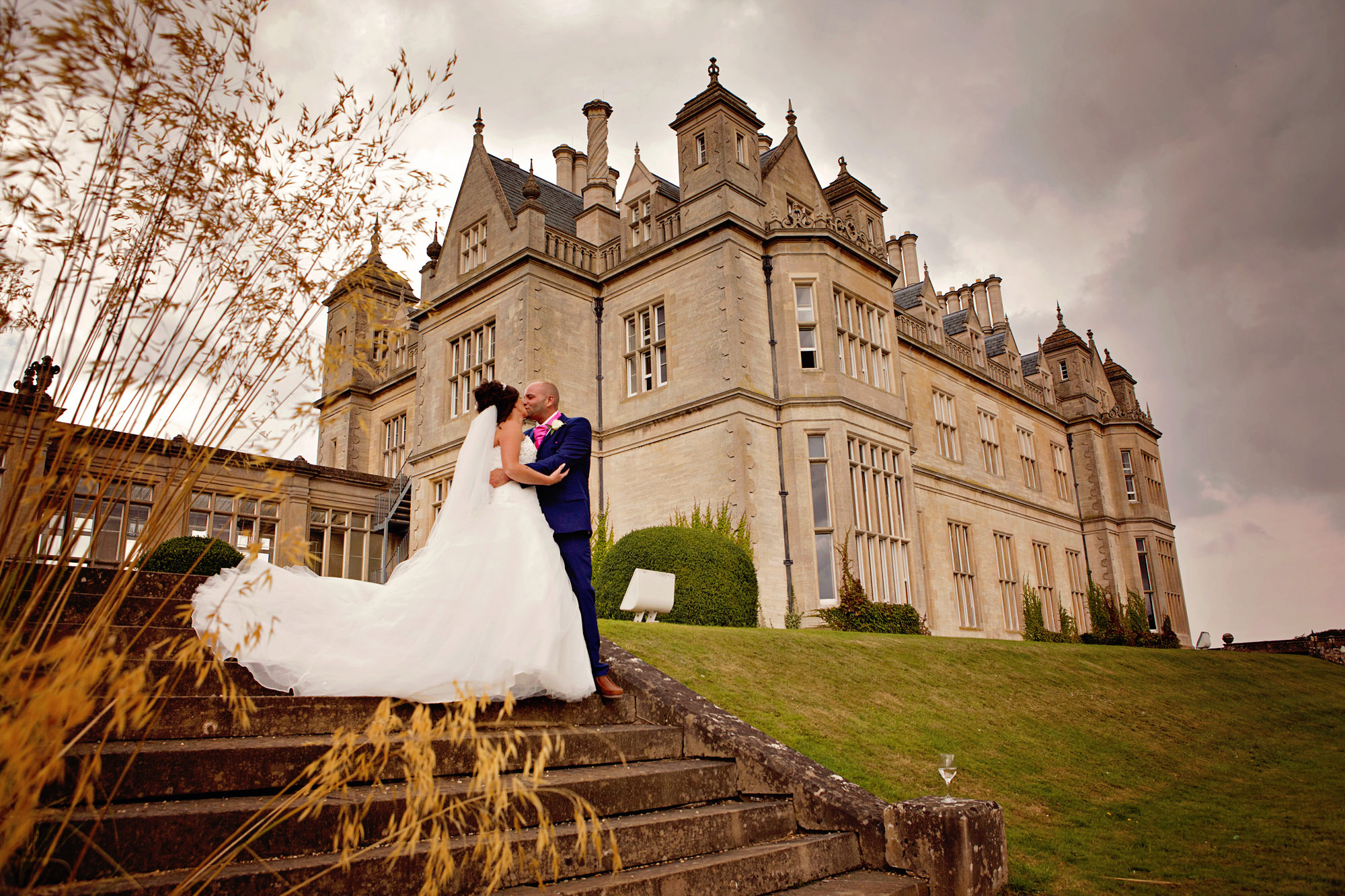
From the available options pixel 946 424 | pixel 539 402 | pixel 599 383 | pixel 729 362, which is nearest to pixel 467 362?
pixel 599 383

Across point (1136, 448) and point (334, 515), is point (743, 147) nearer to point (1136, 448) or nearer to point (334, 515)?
point (334, 515)

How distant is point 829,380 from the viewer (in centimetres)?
1641

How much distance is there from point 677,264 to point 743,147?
9.27ft

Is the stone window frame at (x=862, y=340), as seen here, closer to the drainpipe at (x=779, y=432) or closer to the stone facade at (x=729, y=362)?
the stone facade at (x=729, y=362)

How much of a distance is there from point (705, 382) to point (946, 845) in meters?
12.7

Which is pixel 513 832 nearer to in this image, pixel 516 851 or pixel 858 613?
pixel 516 851

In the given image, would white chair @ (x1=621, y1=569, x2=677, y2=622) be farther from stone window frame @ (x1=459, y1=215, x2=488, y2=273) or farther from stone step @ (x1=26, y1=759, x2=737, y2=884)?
stone window frame @ (x1=459, y1=215, x2=488, y2=273)

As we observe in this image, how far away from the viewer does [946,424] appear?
23.9m

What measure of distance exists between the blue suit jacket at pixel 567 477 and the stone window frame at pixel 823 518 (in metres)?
10.8

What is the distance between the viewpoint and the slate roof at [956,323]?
27156mm

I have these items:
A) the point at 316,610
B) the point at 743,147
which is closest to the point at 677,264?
the point at 743,147

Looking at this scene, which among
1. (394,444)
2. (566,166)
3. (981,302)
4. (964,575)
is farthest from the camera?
(981,302)

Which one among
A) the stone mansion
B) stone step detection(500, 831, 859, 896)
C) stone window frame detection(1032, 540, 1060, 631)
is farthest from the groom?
stone window frame detection(1032, 540, 1060, 631)

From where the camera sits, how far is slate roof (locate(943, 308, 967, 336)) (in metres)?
27.2
